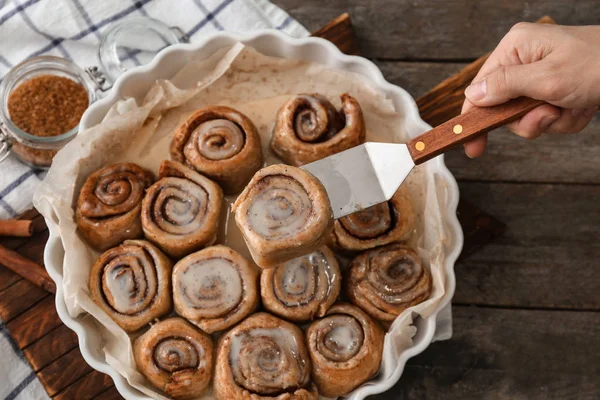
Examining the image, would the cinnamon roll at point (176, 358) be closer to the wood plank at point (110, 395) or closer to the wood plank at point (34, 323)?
the wood plank at point (110, 395)

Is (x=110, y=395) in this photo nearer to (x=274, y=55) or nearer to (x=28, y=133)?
(x=28, y=133)

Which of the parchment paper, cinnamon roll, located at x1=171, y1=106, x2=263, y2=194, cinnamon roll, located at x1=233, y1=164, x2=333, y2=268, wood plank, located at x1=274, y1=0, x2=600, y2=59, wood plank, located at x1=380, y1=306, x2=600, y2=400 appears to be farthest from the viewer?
wood plank, located at x1=274, y1=0, x2=600, y2=59

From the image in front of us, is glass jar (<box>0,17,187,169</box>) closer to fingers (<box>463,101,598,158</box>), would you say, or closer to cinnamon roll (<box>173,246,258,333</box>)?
cinnamon roll (<box>173,246,258,333</box>)

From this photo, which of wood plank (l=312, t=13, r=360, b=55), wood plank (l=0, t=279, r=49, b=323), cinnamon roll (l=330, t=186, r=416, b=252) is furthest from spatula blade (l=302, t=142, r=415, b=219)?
wood plank (l=0, t=279, r=49, b=323)

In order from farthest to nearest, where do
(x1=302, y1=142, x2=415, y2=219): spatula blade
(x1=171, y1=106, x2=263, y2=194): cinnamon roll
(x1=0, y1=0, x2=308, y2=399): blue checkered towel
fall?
(x1=0, y1=0, x2=308, y2=399): blue checkered towel
(x1=171, y1=106, x2=263, y2=194): cinnamon roll
(x1=302, y1=142, x2=415, y2=219): spatula blade

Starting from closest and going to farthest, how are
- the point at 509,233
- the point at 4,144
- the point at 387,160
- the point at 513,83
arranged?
the point at 513,83, the point at 387,160, the point at 4,144, the point at 509,233

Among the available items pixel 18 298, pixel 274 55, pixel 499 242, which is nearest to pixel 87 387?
pixel 18 298

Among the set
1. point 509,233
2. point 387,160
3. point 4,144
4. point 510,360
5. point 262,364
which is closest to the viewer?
A: point 387,160
